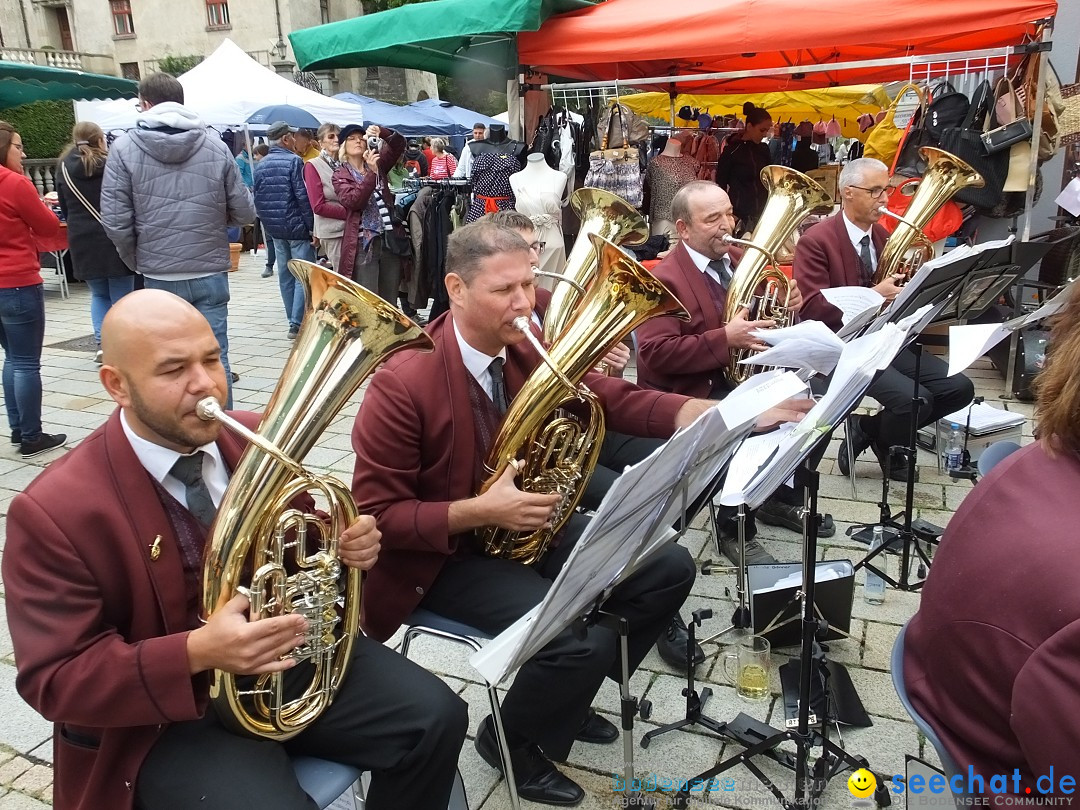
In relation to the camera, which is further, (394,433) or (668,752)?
(668,752)

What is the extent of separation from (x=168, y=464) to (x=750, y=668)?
83.9 inches

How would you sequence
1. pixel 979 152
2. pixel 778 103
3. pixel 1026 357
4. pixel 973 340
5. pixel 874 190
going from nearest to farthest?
pixel 973 340 → pixel 874 190 → pixel 979 152 → pixel 1026 357 → pixel 778 103

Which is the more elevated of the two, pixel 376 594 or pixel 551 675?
pixel 376 594

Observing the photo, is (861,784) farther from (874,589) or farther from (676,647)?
(874,589)

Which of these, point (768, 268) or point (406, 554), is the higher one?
point (768, 268)

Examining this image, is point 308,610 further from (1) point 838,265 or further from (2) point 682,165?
(2) point 682,165

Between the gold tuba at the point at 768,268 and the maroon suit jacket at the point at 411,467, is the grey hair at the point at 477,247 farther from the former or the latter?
the gold tuba at the point at 768,268

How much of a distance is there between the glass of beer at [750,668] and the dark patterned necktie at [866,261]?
8.27ft

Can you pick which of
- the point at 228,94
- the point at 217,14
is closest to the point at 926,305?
the point at 228,94

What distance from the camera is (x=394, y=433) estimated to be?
229 centimetres

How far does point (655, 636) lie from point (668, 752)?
0.38 m

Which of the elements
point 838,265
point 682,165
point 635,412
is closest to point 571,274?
point 635,412

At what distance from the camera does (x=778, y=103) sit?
408 inches

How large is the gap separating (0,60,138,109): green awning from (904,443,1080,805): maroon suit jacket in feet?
39.1
